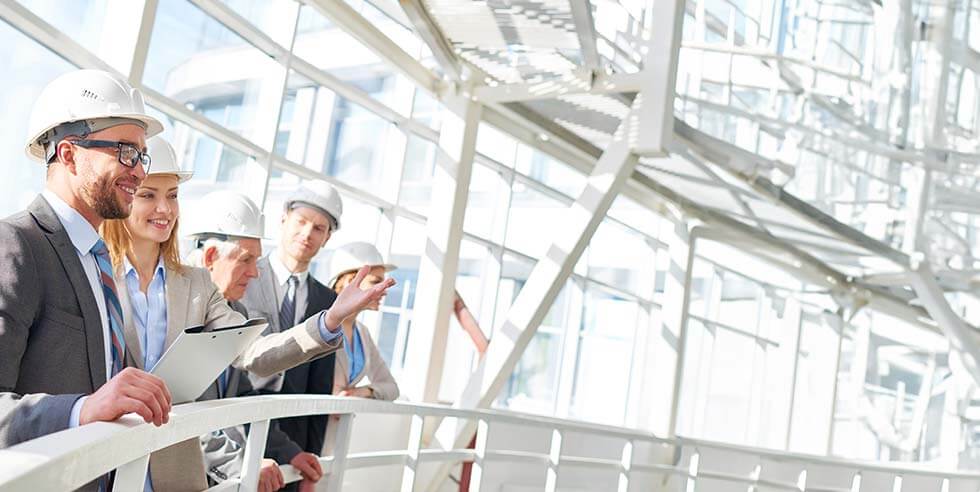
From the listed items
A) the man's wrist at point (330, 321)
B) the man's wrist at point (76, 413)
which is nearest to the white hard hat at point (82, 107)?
the man's wrist at point (76, 413)

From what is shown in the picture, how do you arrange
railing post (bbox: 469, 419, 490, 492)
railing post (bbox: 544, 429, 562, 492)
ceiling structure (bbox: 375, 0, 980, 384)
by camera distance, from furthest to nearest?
ceiling structure (bbox: 375, 0, 980, 384) → railing post (bbox: 544, 429, 562, 492) → railing post (bbox: 469, 419, 490, 492)

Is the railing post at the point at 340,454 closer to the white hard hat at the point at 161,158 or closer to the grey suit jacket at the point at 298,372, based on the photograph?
the grey suit jacket at the point at 298,372

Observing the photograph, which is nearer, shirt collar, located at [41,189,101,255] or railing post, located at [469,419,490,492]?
shirt collar, located at [41,189,101,255]

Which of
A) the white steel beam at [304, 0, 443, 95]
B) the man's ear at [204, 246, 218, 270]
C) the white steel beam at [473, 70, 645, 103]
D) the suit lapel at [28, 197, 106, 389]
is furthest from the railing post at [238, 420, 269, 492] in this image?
the white steel beam at [473, 70, 645, 103]

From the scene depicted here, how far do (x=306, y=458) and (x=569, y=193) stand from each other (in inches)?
364

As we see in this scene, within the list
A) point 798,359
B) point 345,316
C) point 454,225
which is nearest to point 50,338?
point 345,316

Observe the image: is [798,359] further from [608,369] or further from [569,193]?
[569,193]

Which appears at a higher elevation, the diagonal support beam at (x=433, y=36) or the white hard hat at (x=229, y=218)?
the diagonal support beam at (x=433, y=36)

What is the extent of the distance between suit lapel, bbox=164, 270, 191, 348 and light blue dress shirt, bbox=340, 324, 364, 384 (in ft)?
7.99

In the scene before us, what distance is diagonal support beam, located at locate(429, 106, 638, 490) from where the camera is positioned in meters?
8.77

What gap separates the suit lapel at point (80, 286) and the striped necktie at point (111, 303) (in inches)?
4.1

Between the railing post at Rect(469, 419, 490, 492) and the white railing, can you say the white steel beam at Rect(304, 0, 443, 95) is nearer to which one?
the white railing

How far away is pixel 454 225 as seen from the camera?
9.20 meters

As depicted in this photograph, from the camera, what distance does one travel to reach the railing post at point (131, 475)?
164 cm
